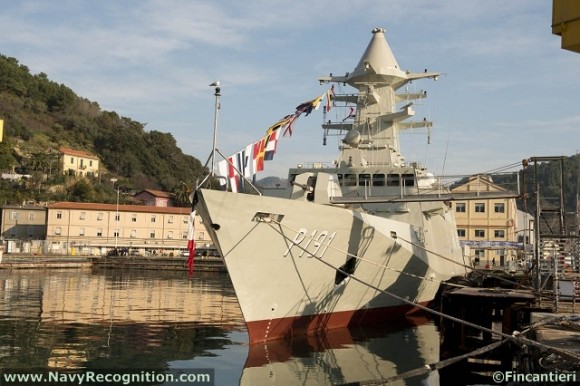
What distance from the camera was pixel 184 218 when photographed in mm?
62125

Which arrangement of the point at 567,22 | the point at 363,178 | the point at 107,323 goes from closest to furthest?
the point at 567,22
the point at 107,323
the point at 363,178

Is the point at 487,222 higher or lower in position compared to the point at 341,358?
higher

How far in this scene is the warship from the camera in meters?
14.3

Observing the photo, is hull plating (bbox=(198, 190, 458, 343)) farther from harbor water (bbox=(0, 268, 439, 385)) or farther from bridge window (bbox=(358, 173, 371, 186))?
bridge window (bbox=(358, 173, 371, 186))

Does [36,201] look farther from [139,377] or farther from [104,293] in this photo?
[139,377]

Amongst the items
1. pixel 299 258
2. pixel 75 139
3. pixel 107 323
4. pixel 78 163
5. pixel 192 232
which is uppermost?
pixel 75 139

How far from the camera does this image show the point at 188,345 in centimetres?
1573

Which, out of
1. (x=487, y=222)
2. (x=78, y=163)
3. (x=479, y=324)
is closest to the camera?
(x=479, y=324)

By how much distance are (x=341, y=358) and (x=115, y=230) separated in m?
48.2

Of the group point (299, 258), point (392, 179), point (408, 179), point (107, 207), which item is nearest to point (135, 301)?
point (392, 179)

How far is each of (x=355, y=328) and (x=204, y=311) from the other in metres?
7.89

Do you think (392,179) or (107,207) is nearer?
(392,179)

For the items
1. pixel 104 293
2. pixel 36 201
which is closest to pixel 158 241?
pixel 36 201

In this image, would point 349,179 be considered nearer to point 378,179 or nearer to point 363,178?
point 363,178
